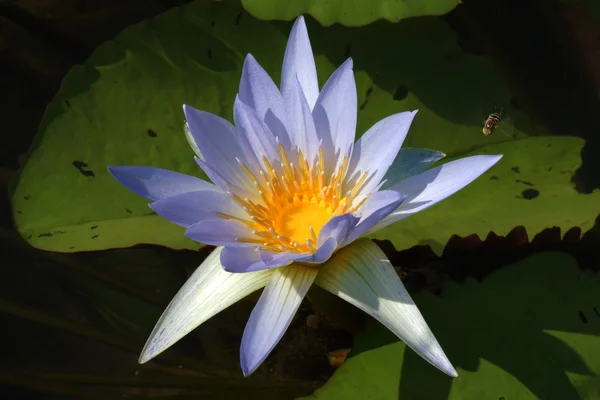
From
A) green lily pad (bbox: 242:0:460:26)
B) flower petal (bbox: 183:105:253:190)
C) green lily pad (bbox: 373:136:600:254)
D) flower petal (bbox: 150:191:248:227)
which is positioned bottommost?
green lily pad (bbox: 373:136:600:254)

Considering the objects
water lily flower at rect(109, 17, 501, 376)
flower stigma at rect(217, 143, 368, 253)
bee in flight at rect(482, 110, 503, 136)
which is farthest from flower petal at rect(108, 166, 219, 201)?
bee in flight at rect(482, 110, 503, 136)

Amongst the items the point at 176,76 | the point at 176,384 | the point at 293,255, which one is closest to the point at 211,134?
the point at 293,255

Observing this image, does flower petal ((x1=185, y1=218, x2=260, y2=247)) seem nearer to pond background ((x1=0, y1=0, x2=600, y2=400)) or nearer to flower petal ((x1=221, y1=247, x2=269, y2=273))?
flower petal ((x1=221, y1=247, x2=269, y2=273))

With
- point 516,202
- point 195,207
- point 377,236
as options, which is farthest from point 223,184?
point 516,202

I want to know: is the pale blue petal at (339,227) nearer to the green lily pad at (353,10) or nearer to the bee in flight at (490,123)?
the green lily pad at (353,10)

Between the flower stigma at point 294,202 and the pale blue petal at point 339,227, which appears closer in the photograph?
the pale blue petal at point 339,227

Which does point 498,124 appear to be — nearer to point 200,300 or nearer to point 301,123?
point 301,123

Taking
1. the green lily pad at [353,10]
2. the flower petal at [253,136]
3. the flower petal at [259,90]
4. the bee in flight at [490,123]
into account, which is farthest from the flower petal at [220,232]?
the bee in flight at [490,123]
